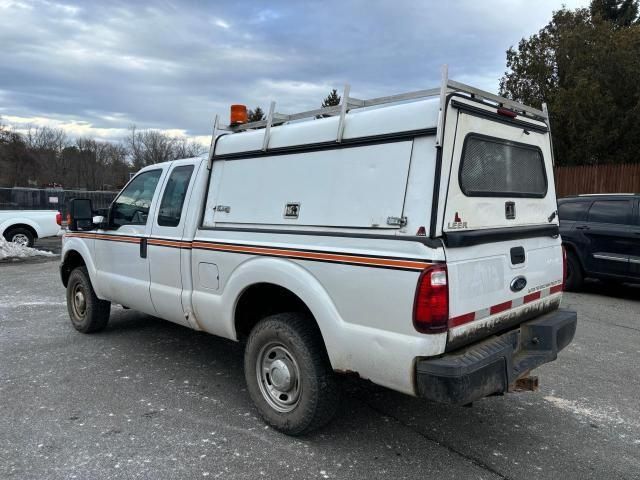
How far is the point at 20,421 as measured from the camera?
3719 mm

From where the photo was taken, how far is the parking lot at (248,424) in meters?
3.16

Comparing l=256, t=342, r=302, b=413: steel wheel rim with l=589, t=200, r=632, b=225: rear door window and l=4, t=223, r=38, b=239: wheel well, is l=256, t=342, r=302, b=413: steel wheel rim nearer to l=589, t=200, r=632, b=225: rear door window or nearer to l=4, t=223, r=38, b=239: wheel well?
l=589, t=200, r=632, b=225: rear door window

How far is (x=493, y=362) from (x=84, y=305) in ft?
15.6

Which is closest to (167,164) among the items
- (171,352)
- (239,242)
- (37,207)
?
(239,242)

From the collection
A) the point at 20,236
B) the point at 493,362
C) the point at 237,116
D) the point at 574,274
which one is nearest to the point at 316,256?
the point at 493,362

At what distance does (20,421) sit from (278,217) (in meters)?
2.38

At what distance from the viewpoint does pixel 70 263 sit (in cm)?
619

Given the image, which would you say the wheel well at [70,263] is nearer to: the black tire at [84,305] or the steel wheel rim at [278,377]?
the black tire at [84,305]

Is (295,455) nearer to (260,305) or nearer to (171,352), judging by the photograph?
(260,305)

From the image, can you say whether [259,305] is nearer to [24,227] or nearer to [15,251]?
[15,251]

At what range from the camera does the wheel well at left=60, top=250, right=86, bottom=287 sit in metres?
5.98

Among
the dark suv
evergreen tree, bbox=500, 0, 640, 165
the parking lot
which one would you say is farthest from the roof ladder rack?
evergreen tree, bbox=500, 0, 640, 165

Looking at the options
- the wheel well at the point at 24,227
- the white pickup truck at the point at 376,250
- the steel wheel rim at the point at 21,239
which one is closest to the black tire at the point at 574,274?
the white pickup truck at the point at 376,250

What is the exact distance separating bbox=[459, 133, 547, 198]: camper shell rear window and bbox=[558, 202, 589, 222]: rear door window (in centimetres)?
518
